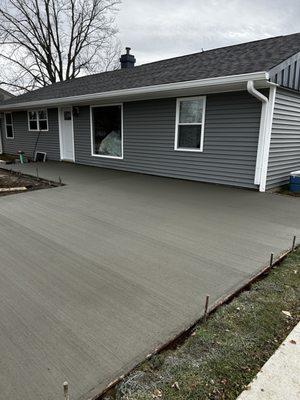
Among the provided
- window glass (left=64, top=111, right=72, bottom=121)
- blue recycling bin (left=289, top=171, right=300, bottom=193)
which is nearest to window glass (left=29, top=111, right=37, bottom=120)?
window glass (left=64, top=111, right=72, bottom=121)

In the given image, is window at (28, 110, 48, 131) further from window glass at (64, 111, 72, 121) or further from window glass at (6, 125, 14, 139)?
window glass at (6, 125, 14, 139)

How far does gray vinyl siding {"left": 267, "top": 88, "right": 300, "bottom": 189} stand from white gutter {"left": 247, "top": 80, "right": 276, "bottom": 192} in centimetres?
22

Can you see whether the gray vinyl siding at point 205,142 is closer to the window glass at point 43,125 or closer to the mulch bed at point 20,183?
the mulch bed at point 20,183

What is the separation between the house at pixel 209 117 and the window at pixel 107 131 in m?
0.03

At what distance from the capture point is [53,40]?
22797 mm

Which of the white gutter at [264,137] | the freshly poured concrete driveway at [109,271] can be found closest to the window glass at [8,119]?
the freshly poured concrete driveway at [109,271]

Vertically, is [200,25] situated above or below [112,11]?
below

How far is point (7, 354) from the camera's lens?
1.84 meters

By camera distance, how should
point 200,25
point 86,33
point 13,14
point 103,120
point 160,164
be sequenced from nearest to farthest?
point 160,164
point 103,120
point 200,25
point 13,14
point 86,33

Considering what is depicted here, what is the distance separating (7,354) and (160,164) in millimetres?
6962

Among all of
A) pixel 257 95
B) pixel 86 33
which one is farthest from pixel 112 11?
pixel 257 95

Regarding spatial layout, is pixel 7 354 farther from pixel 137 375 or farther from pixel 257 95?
pixel 257 95

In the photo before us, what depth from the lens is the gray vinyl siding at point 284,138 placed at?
6.43m

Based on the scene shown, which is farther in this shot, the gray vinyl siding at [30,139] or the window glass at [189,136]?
the gray vinyl siding at [30,139]
